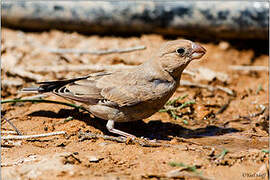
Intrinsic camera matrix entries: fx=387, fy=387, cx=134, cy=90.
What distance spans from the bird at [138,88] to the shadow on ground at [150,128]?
0.37m

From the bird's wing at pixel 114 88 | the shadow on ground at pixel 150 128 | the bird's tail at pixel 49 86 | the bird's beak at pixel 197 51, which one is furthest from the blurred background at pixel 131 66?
the bird's beak at pixel 197 51

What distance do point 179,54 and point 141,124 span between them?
1.36 meters

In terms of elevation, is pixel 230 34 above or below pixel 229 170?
above

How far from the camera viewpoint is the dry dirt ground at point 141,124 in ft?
13.5

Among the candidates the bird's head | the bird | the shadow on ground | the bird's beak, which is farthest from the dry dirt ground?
the bird's beak

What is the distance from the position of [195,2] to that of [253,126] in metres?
3.30

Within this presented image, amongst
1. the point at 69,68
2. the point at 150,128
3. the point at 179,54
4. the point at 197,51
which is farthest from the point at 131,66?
the point at 197,51

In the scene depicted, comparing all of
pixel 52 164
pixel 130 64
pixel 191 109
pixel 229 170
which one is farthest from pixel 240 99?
pixel 52 164

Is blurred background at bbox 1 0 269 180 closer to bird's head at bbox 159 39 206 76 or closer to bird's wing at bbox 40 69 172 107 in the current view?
bird's wing at bbox 40 69 172 107

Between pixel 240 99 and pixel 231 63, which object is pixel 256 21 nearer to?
pixel 231 63

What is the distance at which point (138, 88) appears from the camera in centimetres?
543

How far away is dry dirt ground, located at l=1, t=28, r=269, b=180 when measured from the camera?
4113mm

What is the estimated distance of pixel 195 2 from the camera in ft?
→ 26.6

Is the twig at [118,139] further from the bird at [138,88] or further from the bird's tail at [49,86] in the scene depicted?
the bird's tail at [49,86]
